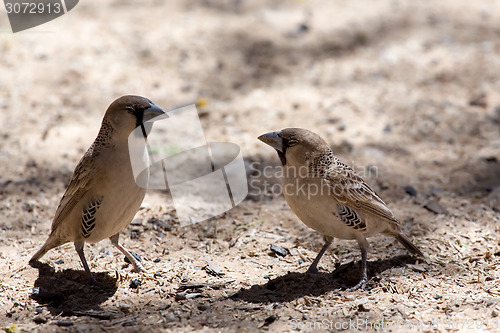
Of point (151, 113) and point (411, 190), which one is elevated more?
point (151, 113)

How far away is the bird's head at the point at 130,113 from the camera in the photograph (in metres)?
4.39

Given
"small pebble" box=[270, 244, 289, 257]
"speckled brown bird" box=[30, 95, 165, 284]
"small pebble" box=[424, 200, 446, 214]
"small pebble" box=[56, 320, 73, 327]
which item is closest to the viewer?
"small pebble" box=[56, 320, 73, 327]

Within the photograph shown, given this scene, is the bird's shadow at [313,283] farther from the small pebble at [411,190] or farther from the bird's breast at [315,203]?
the small pebble at [411,190]

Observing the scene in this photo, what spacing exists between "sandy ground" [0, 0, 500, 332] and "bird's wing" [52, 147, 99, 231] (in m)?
0.53

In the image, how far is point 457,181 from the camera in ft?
21.1

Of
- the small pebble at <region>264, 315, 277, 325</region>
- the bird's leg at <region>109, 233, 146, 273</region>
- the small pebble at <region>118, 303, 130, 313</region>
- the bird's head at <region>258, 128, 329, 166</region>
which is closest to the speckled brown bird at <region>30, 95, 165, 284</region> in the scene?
Result: the bird's leg at <region>109, 233, 146, 273</region>

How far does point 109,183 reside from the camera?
4355mm

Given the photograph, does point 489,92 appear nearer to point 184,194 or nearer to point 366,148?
point 366,148

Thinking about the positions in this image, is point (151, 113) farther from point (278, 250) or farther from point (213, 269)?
point (278, 250)

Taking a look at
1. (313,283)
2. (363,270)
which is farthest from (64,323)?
(363,270)

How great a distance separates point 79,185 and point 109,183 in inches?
12.1

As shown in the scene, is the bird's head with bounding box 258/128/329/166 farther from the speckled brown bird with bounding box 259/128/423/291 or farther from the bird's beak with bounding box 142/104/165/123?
the bird's beak with bounding box 142/104/165/123

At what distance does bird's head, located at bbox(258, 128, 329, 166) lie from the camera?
4691 mm

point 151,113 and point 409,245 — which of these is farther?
point 409,245
